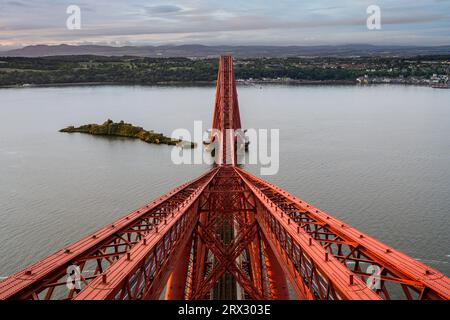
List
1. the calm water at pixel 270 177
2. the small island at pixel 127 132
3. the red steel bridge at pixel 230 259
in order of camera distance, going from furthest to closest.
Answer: the small island at pixel 127 132 → the calm water at pixel 270 177 → the red steel bridge at pixel 230 259

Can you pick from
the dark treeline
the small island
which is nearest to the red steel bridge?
the small island

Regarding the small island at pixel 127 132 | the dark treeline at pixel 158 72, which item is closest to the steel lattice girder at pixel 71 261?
the small island at pixel 127 132

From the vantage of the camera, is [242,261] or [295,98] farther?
[295,98]

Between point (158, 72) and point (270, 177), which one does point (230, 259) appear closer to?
point (270, 177)

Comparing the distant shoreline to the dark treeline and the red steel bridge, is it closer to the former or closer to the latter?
the dark treeline

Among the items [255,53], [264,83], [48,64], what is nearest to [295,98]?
[264,83]

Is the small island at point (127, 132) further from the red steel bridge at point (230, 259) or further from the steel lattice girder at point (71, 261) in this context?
the steel lattice girder at point (71, 261)
